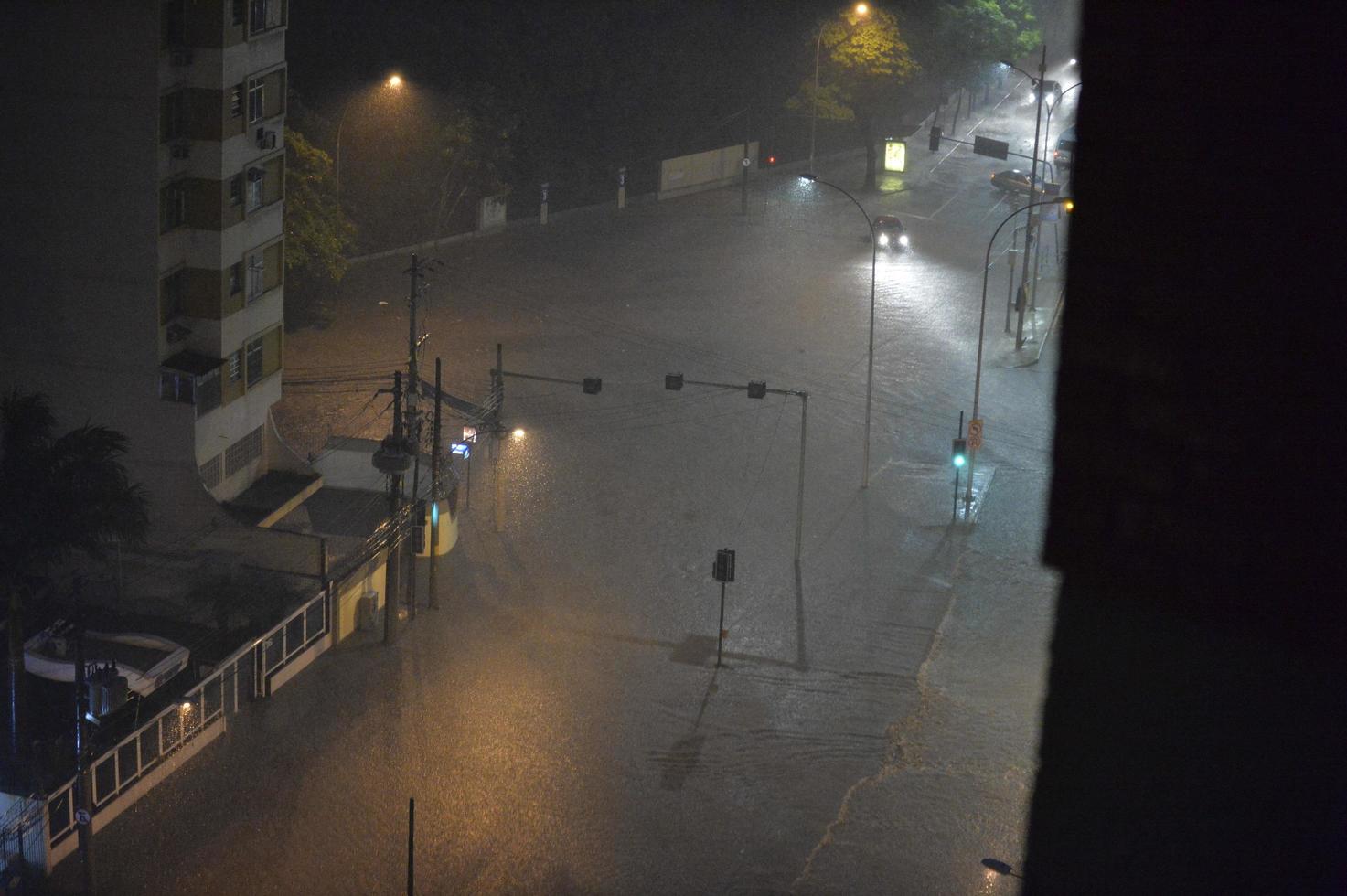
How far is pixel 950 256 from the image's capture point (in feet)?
133

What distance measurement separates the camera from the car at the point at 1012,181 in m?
45.4

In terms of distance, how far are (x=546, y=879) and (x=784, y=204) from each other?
3174cm

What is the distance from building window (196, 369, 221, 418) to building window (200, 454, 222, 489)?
32.8 inches

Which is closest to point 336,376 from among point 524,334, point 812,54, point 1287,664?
point 524,334

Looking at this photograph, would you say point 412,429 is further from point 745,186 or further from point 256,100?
point 745,186

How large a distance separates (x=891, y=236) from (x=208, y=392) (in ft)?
77.2

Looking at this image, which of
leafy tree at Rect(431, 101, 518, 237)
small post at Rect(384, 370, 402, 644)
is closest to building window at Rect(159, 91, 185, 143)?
small post at Rect(384, 370, 402, 644)

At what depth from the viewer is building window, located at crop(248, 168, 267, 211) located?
21.9 m

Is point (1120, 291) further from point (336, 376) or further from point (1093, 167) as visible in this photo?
point (336, 376)

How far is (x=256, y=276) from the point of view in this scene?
74.0 ft

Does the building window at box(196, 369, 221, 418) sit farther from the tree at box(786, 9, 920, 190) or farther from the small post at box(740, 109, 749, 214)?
the tree at box(786, 9, 920, 190)

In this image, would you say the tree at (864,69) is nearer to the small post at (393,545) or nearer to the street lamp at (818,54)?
the street lamp at (818,54)

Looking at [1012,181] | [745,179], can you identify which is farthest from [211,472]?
[1012,181]

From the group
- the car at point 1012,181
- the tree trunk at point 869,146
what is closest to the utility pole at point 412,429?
the tree trunk at point 869,146
